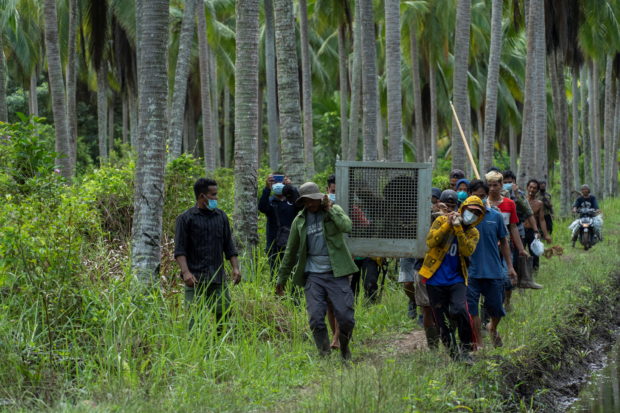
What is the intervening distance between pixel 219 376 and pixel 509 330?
4.10 metres

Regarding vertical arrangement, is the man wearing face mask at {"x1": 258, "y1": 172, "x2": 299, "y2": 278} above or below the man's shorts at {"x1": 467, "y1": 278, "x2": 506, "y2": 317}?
above

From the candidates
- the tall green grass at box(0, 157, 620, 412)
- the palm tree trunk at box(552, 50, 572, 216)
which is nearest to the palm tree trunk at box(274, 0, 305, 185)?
the tall green grass at box(0, 157, 620, 412)

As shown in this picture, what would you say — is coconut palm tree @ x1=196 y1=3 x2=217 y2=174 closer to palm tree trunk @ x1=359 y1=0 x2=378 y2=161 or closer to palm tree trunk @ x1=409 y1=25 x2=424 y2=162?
palm tree trunk @ x1=359 y1=0 x2=378 y2=161

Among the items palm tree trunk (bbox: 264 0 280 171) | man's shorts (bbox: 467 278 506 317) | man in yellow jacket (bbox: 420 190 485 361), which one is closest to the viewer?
man in yellow jacket (bbox: 420 190 485 361)

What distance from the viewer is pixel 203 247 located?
30.1ft

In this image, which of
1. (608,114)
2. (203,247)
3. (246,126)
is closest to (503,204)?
(246,126)

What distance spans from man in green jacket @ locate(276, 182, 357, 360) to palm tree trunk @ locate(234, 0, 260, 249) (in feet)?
11.0

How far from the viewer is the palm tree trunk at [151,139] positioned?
31.7 ft

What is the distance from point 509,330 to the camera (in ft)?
34.9

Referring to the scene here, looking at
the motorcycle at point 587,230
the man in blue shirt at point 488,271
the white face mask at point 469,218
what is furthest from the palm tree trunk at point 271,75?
the white face mask at point 469,218

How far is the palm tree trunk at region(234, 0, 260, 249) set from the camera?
1245cm

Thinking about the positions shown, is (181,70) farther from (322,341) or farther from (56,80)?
(322,341)

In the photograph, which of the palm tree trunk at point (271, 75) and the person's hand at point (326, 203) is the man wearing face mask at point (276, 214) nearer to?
the person's hand at point (326, 203)

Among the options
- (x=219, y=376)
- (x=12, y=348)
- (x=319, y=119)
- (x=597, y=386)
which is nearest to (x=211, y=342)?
(x=219, y=376)
